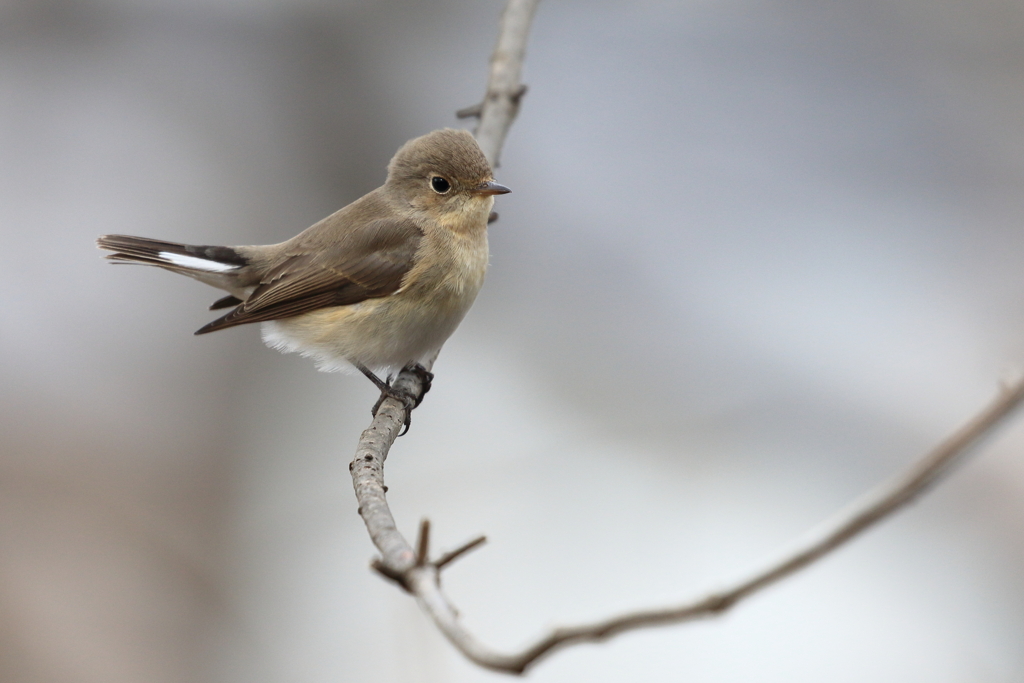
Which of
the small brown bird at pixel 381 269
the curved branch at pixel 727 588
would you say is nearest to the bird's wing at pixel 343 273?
the small brown bird at pixel 381 269

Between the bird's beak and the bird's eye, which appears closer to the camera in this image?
the bird's beak

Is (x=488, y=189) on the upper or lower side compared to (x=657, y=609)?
upper

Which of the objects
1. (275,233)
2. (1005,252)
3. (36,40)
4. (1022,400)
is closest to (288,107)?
(275,233)

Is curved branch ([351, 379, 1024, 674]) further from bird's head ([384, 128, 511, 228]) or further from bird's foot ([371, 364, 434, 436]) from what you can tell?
bird's head ([384, 128, 511, 228])

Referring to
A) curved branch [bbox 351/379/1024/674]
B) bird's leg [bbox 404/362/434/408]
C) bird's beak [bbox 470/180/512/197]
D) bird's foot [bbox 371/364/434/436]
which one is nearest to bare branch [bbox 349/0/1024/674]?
curved branch [bbox 351/379/1024/674]

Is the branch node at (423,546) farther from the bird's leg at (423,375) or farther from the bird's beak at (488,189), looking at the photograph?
the bird's beak at (488,189)

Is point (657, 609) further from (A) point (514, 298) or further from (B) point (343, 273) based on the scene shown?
(A) point (514, 298)

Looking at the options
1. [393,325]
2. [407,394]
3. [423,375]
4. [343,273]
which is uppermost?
[343,273]

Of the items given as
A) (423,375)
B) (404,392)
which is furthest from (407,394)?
(423,375)
